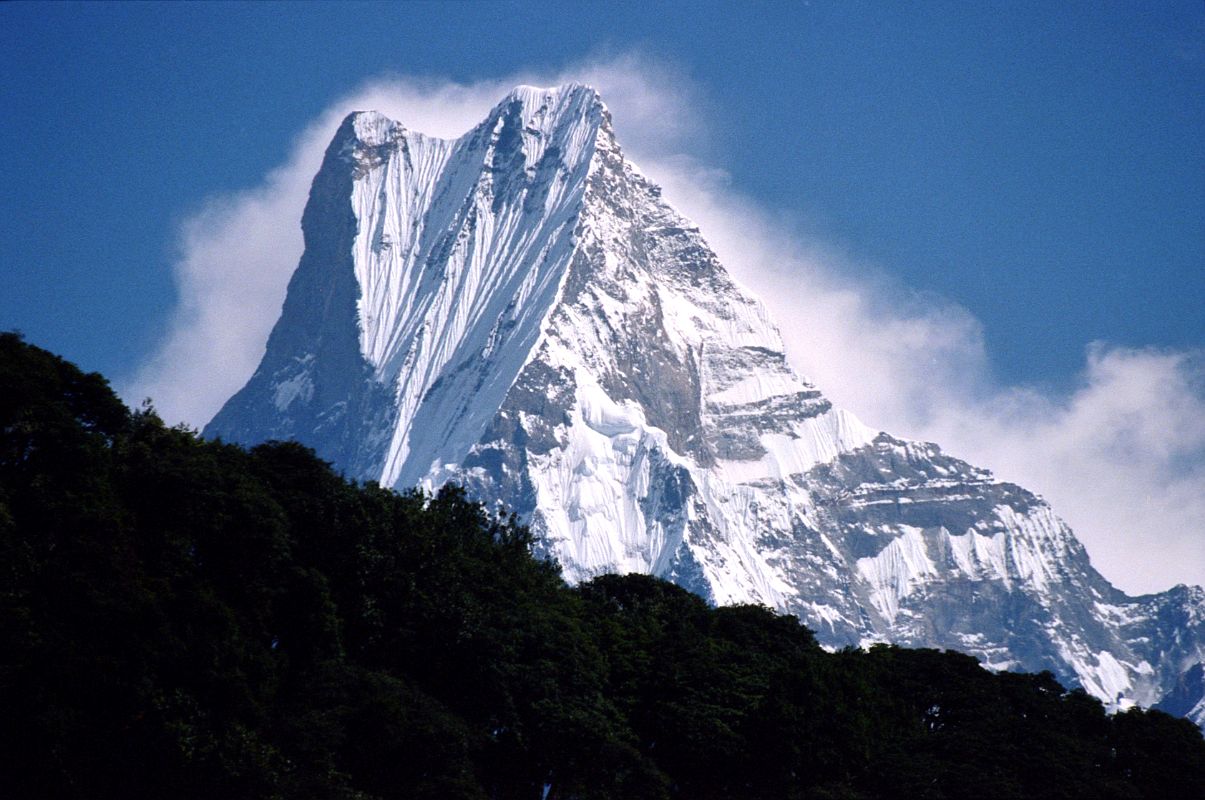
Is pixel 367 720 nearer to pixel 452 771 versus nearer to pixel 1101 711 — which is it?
pixel 452 771

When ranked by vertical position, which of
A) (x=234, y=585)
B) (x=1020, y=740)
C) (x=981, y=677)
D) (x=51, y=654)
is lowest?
(x=51, y=654)

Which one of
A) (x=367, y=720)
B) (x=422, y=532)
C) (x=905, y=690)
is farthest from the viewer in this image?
(x=905, y=690)

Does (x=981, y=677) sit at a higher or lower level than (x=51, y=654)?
higher

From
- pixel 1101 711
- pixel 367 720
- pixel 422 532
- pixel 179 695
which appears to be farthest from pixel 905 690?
pixel 179 695

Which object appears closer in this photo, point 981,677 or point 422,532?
point 422,532

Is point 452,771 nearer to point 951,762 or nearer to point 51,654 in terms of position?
point 51,654

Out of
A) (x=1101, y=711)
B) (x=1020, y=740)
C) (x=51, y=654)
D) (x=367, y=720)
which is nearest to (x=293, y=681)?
(x=367, y=720)

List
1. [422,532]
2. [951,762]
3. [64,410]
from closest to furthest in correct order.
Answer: [64,410]
[422,532]
[951,762]
